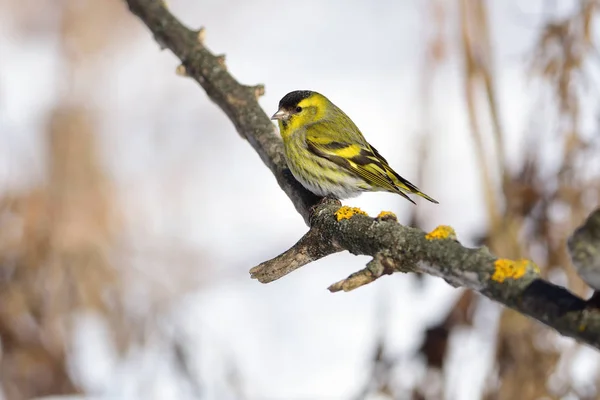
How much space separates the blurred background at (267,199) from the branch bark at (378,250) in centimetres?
118

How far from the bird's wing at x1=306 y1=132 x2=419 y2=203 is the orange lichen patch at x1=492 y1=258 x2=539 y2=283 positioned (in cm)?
168

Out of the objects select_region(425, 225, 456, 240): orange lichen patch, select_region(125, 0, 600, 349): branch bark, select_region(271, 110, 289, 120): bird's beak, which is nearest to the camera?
select_region(125, 0, 600, 349): branch bark

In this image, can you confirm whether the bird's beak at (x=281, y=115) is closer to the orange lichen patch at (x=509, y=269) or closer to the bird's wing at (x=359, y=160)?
the bird's wing at (x=359, y=160)

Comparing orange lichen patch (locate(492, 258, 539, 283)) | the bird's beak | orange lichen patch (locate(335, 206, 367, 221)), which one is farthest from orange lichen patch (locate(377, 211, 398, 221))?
the bird's beak

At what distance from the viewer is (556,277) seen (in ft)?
13.4

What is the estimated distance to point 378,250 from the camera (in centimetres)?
194

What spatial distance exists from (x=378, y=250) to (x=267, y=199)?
20.5ft

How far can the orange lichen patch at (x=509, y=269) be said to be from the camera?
1566 mm

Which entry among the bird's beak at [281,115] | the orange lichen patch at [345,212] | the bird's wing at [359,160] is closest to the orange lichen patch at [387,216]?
the orange lichen patch at [345,212]

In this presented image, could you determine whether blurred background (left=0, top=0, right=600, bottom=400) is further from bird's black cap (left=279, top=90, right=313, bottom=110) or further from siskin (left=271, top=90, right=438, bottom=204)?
bird's black cap (left=279, top=90, right=313, bottom=110)

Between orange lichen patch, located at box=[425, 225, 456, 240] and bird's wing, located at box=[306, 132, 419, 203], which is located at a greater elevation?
bird's wing, located at box=[306, 132, 419, 203]

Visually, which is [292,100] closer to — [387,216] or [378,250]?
[387,216]

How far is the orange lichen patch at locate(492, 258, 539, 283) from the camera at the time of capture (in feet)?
5.14

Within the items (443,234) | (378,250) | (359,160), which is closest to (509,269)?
(443,234)
